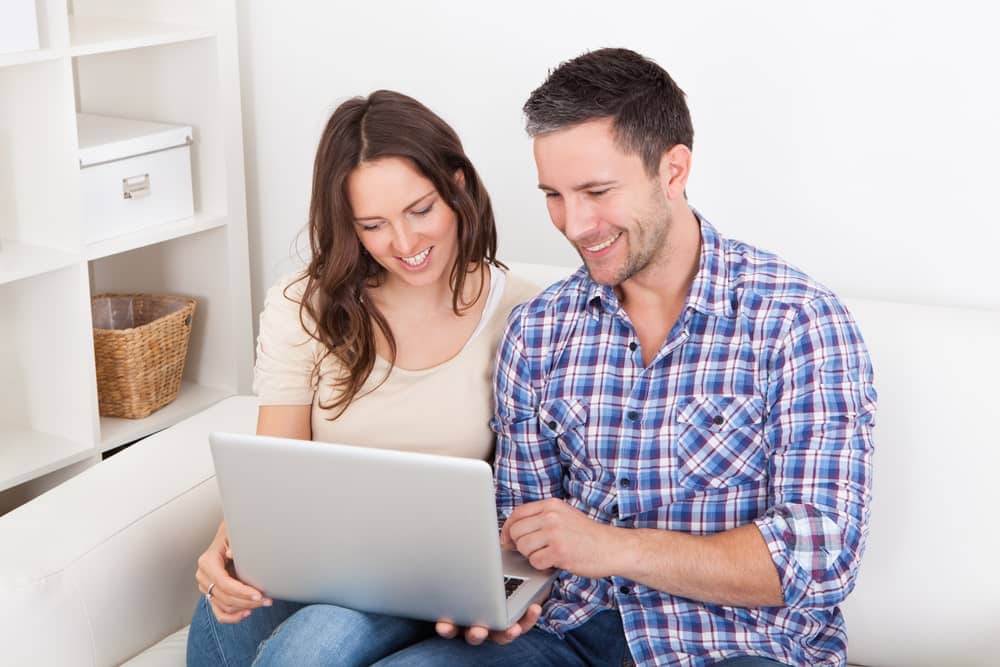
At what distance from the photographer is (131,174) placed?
2.36 meters

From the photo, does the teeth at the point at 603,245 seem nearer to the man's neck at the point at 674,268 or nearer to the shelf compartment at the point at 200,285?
the man's neck at the point at 674,268

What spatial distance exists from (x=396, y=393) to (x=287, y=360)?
16 cm

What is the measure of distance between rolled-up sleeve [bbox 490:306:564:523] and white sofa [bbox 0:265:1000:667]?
43cm

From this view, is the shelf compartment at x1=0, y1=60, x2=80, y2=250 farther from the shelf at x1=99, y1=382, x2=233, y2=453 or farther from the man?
the man

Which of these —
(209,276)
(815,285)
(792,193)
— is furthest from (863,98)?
(209,276)

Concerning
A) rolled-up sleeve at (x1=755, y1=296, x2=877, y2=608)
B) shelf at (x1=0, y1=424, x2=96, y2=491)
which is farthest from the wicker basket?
rolled-up sleeve at (x1=755, y1=296, x2=877, y2=608)

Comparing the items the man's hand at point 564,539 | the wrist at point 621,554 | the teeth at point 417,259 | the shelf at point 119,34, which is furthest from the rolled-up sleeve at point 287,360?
the shelf at point 119,34

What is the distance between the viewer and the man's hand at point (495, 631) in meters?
1.47

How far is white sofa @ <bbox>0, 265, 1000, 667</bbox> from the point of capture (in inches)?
63.8

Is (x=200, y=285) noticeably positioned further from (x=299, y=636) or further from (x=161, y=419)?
(x=299, y=636)

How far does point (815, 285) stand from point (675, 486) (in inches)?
11.6

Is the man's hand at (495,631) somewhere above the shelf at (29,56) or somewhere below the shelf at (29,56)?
below

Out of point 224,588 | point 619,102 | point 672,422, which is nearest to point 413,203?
point 619,102

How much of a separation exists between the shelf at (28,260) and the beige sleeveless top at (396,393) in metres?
0.60
